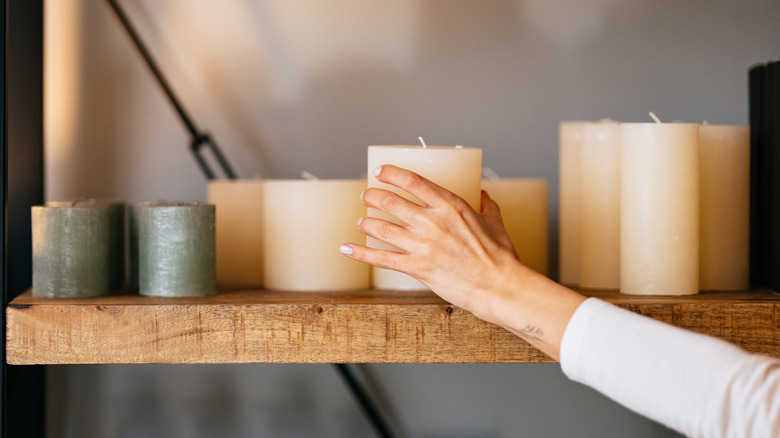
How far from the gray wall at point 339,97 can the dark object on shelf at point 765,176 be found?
200mm

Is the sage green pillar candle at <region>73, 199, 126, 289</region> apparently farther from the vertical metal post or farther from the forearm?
the forearm

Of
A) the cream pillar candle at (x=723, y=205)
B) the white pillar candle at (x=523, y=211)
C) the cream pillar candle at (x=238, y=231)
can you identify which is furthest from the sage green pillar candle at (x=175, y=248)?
the cream pillar candle at (x=723, y=205)

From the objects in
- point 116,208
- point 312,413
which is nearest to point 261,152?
point 116,208

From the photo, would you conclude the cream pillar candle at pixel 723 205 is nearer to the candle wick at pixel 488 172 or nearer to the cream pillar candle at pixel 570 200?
the cream pillar candle at pixel 570 200

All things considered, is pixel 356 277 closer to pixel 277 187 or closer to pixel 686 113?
pixel 277 187

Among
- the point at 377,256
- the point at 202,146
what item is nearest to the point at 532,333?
the point at 377,256

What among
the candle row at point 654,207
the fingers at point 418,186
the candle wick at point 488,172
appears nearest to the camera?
the fingers at point 418,186

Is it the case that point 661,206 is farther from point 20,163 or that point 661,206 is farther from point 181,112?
point 20,163

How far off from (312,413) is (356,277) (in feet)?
1.09

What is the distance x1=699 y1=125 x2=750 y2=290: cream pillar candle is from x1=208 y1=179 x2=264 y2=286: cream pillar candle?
1.68 ft

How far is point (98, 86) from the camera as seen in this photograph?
0.98 meters

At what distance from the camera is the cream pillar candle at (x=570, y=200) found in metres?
0.80

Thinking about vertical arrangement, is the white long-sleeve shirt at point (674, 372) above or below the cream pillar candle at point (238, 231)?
below

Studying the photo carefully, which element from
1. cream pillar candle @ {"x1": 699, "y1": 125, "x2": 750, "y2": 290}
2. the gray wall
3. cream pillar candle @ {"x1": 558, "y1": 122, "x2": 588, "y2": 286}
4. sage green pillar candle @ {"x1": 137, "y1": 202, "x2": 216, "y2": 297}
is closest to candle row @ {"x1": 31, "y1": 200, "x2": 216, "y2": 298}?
sage green pillar candle @ {"x1": 137, "y1": 202, "x2": 216, "y2": 297}
